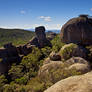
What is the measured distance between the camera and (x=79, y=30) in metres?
31.6

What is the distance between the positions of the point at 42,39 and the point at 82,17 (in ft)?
64.0

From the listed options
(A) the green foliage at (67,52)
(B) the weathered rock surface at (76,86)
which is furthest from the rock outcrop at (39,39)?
(B) the weathered rock surface at (76,86)

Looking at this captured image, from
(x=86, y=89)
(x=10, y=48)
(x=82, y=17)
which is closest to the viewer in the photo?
(x=86, y=89)

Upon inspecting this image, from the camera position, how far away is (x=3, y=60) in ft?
127

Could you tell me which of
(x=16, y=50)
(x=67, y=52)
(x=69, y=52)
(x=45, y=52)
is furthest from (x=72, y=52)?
(x=16, y=50)

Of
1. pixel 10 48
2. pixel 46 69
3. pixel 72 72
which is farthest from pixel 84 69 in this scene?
pixel 10 48

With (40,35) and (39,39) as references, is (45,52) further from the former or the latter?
(40,35)

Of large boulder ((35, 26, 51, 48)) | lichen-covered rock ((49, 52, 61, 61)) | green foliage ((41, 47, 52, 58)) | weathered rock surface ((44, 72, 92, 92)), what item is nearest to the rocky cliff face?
large boulder ((35, 26, 51, 48))

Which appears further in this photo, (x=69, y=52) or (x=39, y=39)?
(x=39, y=39)

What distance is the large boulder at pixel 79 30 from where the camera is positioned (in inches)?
1230

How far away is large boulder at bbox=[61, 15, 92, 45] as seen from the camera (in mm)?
31250

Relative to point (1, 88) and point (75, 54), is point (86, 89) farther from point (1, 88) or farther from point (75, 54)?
point (75, 54)

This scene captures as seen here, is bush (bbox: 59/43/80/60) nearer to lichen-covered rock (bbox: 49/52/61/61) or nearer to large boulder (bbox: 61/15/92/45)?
lichen-covered rock (bbox: 49/52/61/61)

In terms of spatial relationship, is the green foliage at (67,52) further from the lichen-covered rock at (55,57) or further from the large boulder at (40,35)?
the large boulder at (40,35)
